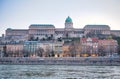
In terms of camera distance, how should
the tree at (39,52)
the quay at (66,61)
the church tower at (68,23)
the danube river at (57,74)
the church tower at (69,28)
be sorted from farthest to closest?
the church tower at (68,23) → the church tower at (69,28) → the tree at (39,52) → the quay at (66,61) → the danube river at (57,74)

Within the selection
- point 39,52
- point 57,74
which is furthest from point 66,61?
point 57,74

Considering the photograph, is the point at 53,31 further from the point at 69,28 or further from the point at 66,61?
the point at 66,61

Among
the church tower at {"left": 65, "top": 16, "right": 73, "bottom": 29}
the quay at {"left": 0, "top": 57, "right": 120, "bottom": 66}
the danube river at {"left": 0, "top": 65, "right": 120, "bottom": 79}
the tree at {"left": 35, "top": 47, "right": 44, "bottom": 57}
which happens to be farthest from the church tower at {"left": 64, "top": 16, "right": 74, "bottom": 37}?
the danube river at {"left": 0, "top": 65, "right": 120, "bottom": 79}

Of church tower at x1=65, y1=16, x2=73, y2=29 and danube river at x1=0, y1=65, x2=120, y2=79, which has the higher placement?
church tower at x1=65, y1=16, x2=73, y2=29

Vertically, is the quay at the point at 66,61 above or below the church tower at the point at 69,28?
below

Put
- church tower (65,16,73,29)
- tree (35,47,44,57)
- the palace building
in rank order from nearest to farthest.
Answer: tree (35,47,44,57)
the palace building
church tower (65,16,73,29)

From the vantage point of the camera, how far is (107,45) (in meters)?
131

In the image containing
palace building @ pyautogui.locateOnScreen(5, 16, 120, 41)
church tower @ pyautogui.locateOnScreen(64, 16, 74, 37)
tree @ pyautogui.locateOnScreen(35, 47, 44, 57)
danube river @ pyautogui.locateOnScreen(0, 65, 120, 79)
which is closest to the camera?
danube river @ pyautogui.locateOnScreen(0, 65, 120, 79)

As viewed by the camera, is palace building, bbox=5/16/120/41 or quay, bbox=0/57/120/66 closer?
quay, bbox=0/57/120/66

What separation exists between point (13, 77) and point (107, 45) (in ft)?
281

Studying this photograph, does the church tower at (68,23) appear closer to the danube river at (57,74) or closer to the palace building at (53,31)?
the palace building at (53,31)

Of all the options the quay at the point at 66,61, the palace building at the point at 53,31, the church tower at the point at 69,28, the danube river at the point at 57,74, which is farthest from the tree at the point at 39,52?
the danube river at the point at 57,74

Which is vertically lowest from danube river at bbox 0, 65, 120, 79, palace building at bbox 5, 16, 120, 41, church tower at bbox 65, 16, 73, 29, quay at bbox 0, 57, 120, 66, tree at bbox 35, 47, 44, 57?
danube river at bbox 0, 65, 120, 79

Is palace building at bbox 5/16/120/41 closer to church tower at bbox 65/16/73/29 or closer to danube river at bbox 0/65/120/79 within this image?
church tower at bbox 65/16/73/29
